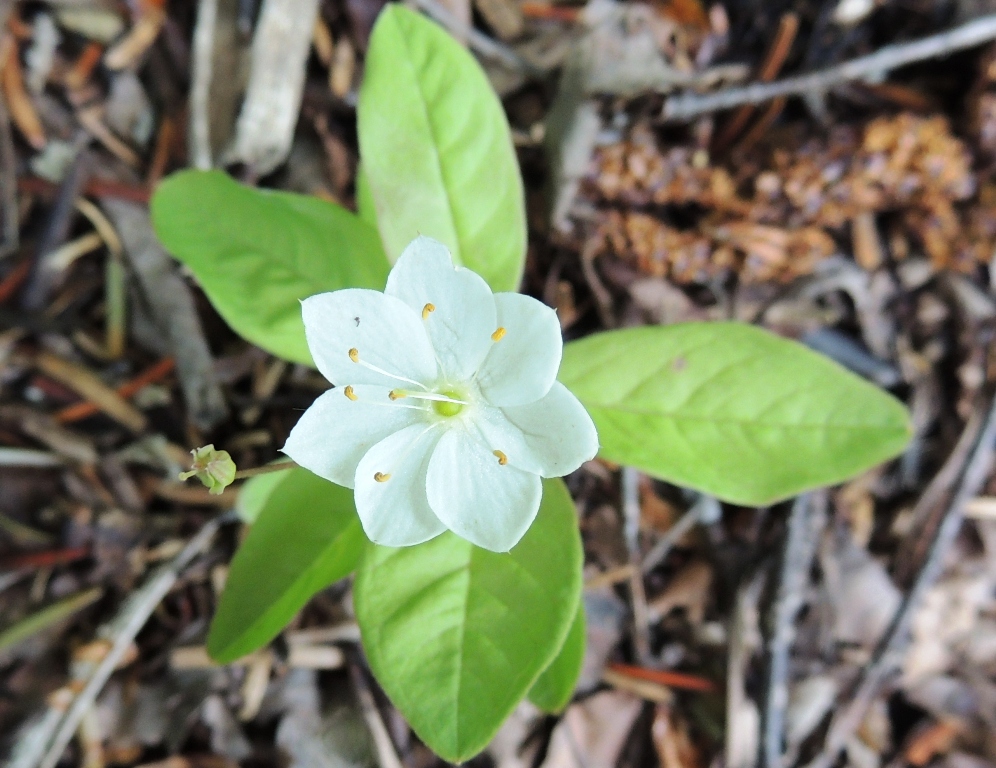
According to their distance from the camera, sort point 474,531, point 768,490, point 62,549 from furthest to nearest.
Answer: point 62,549 → point 768,490 → point 474,531

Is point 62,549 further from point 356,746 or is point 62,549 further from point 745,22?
point 745,22

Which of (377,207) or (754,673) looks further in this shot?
(754,673)

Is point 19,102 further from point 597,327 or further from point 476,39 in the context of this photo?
→ point 597,327

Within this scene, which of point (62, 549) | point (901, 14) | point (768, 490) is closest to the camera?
point (768, 490)

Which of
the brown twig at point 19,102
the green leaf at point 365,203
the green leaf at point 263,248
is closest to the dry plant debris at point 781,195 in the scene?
the green leaf at point 365,203

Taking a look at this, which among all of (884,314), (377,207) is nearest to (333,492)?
(377,207)

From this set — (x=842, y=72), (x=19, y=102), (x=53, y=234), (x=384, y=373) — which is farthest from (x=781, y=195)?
(x=19, y=102)

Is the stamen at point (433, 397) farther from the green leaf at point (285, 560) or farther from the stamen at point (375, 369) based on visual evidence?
the green leaf at point (285, 560)
